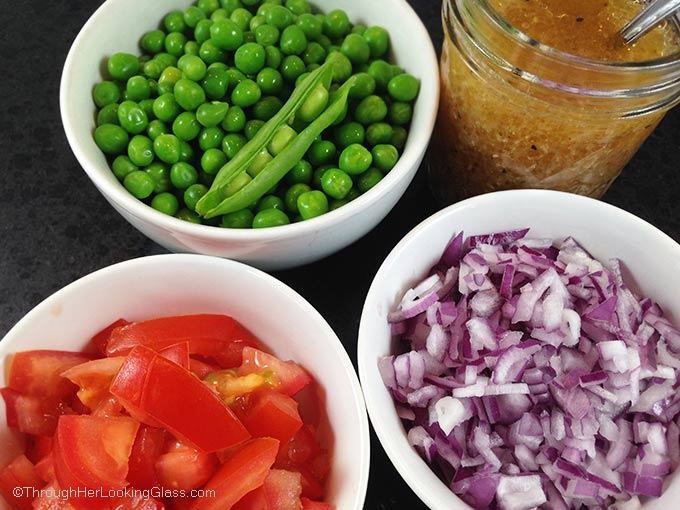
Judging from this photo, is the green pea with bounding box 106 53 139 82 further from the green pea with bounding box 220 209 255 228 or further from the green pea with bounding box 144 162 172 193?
the green pea with bounding box 220 209 255 228

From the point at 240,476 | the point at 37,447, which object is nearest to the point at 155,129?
the point at 37,447

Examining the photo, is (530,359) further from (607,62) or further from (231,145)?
(231,145)

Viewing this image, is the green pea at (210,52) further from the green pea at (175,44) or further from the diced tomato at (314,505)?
the diced tomato at (314,505)

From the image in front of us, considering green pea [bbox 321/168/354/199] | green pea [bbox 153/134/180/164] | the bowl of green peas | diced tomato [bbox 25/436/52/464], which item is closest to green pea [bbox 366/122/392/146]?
the bowl of green peas

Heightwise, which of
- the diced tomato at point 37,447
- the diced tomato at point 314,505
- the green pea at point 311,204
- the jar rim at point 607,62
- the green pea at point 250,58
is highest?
the jar rim at point 607,62

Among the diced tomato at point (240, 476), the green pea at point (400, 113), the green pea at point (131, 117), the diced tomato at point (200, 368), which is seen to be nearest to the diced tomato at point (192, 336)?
the diced tomato at point (200, 368)

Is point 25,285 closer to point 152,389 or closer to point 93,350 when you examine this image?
point 93,350
